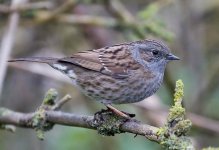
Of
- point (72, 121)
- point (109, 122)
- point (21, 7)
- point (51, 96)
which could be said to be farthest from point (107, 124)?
Result: point (21, 7)

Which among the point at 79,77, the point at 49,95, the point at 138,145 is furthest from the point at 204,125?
the point at 49,95

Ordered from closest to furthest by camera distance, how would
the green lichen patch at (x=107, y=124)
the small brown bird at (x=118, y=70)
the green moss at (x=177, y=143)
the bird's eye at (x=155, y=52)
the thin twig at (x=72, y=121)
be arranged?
the green moss at (x=177, y=143), the thin twig at (x=72, y=121), the green lichen patch at (x=107, y=124), the small brown bird at (x=118, y=70), the bird's eye at (x=155, y=52)

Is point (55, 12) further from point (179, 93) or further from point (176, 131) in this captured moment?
point (176, 131)

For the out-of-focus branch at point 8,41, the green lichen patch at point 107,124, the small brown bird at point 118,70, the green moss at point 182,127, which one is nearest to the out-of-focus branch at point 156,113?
the out-of-focus branch at point 8,41

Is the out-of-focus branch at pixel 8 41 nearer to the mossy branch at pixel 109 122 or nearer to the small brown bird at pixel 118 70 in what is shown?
the small brown bird at pixel 118 70

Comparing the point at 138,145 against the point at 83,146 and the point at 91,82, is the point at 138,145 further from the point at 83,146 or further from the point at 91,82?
the point at 91,82

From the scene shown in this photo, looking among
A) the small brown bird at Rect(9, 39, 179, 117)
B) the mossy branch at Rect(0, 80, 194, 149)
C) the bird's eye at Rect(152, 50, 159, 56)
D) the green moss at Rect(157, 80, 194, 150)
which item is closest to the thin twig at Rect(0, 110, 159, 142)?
the mossy branch at Rect(0, 80, 194, 149)

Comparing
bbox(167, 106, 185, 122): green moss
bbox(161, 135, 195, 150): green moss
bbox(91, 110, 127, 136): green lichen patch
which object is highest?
bbox(91, 110, 127, 136): green lichen patch

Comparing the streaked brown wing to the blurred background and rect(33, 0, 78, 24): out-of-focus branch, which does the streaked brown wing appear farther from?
rect(33, 0, 78, 24): out-of-focus branch
